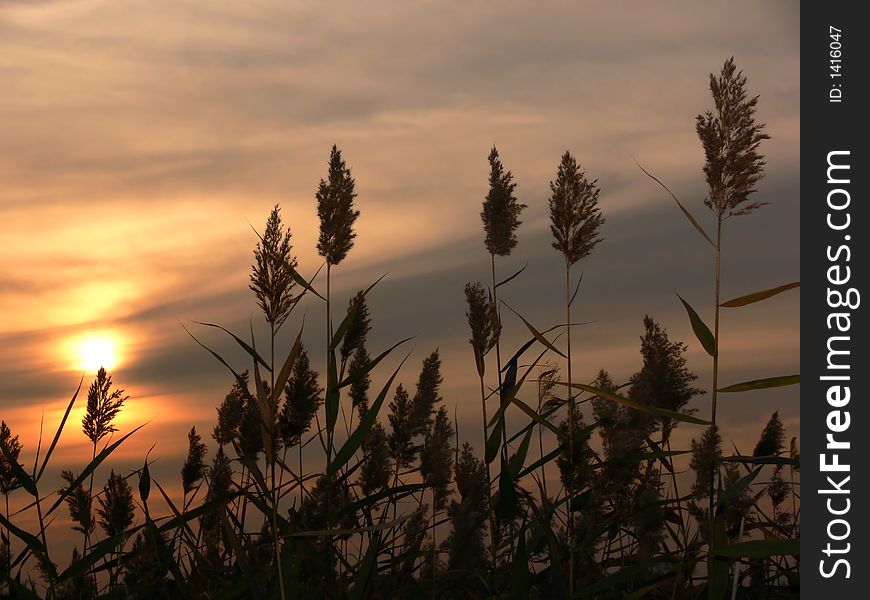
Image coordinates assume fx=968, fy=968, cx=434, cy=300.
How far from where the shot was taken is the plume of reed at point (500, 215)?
13.1ft

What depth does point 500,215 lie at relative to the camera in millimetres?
4016

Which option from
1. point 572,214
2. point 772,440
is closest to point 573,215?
point 572,214

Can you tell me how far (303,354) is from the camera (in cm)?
394

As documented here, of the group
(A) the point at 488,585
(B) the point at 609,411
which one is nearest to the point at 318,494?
(A) the point at 488,585

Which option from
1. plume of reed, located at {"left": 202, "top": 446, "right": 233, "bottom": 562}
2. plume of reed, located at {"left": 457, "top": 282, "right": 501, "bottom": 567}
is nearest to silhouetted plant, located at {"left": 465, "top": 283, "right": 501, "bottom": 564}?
plume of reed, located at {"left": 457, "top": 282, "right": 501, "bottom": 567}

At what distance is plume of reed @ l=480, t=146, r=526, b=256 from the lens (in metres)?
4.01

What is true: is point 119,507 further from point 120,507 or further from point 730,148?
point 730,148

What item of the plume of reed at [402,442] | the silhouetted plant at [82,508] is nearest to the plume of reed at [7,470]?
the silhouetted plant at [82,508]

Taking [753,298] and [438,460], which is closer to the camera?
[753,298]

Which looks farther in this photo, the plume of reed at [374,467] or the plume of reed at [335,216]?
the plume of reed at [374,467]

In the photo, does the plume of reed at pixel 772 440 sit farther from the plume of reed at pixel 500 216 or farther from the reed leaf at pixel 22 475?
the reed leaf at pixel 22 475

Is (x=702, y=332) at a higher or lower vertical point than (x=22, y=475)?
higher

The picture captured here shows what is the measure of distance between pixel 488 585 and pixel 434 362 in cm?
185
